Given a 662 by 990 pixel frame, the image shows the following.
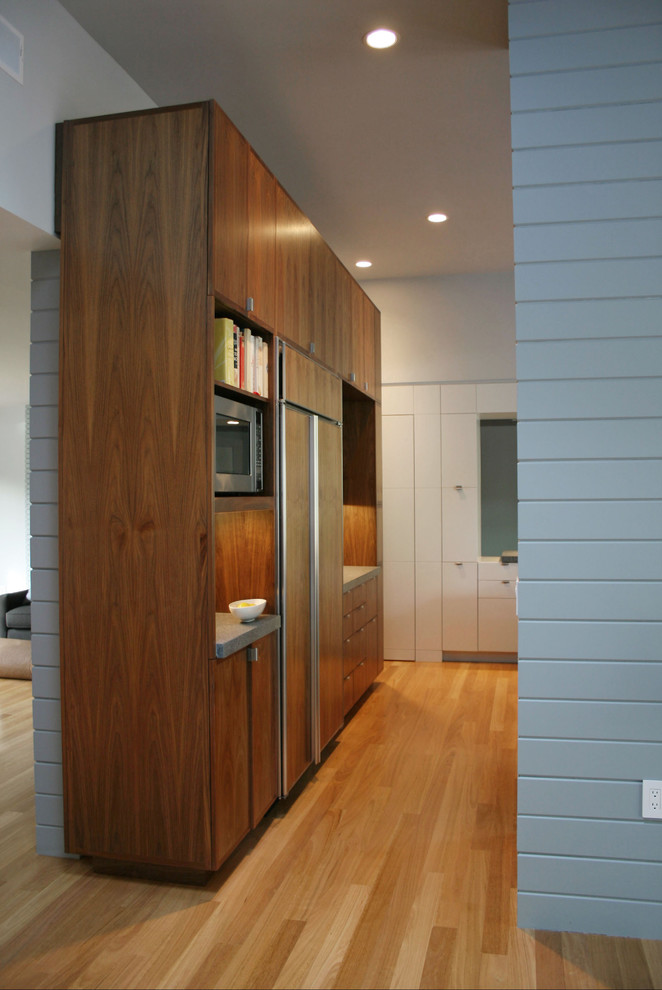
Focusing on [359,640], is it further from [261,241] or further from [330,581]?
[261,241]

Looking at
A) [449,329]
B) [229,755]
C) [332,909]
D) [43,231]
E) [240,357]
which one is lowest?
[332,909]

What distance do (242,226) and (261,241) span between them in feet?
0.71

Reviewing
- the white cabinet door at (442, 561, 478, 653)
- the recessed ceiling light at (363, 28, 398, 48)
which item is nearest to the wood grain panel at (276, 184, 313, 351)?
the recessed ceiling light at (363, 28, 398, 48)

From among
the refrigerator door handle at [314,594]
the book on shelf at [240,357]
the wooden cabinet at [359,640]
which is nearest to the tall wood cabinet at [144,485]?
the book on shelf at [240,357]

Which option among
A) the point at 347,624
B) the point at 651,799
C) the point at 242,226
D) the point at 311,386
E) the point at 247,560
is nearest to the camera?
the point at 651,799

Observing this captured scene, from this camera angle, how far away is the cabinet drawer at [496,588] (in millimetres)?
6008

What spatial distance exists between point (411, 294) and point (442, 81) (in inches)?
117

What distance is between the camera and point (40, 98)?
8.59ft

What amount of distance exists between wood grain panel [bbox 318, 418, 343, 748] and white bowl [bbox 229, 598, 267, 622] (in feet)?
2.49

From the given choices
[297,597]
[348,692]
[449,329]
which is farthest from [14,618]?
[449,329]

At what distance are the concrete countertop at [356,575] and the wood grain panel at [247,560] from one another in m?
1.13

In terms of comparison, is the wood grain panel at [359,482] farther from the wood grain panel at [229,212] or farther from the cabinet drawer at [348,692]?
the wood grain panel at [229,212]

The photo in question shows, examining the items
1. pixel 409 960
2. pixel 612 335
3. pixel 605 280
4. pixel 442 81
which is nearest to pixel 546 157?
pixel 605 280

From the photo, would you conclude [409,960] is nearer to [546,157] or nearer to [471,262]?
[546,157]
